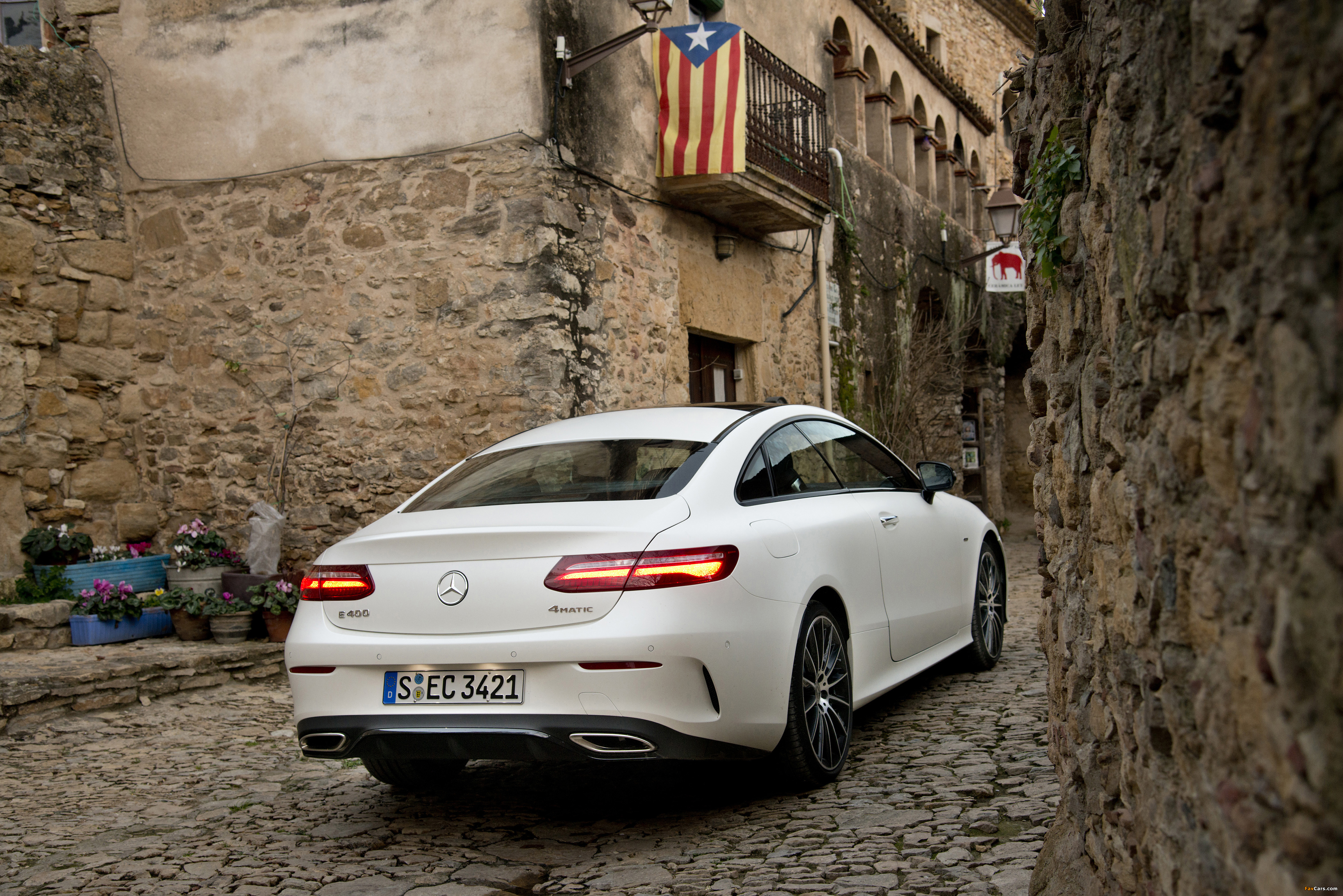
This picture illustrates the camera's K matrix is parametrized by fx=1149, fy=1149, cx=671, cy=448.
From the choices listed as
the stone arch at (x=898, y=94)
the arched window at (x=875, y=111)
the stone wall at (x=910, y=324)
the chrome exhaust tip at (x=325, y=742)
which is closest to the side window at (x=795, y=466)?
the chrome exhaust tip at (x=325, y=742)

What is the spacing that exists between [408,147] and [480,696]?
6.13m

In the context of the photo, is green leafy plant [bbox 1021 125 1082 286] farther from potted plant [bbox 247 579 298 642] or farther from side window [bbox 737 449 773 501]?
potted plant [bbox 247 579 298 642]

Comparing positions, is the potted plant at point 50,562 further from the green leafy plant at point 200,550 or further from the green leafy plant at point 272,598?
the green leafy plant at point 272,598

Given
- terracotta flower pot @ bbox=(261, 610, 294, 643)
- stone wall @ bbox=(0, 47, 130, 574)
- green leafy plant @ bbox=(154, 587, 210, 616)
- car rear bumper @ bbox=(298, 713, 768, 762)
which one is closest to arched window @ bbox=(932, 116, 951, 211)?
stone wall @ bbox=(0, 47, 130, 574)

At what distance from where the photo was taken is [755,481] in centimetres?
431

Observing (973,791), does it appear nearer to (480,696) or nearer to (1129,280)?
Answer: (480,696)

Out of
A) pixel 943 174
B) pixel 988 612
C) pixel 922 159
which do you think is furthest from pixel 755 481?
pixel 943 174

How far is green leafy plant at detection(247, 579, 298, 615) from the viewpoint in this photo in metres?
8.00

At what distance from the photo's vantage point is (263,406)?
30.0ft

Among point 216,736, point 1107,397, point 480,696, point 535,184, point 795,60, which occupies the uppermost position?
point 795,60

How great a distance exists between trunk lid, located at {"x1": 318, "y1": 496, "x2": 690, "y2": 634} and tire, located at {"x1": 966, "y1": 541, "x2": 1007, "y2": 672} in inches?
112

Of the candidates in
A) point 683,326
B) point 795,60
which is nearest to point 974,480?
point 795,60

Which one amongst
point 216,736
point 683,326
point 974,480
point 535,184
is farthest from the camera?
point 974,480

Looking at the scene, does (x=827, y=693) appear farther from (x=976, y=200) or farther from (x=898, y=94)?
(x=976, y=200)
